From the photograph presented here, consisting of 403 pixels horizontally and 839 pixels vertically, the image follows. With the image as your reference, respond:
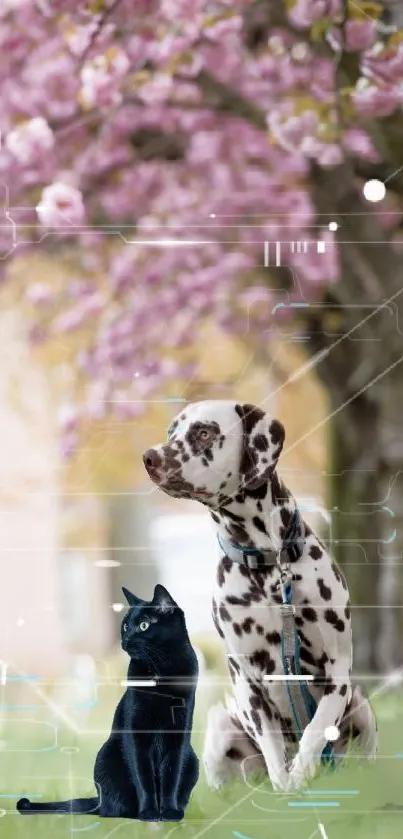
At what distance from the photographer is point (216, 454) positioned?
1185mm

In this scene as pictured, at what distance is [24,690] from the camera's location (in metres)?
1.39

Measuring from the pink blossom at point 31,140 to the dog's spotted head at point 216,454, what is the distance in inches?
26.1

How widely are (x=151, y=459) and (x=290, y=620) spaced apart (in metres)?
0.26

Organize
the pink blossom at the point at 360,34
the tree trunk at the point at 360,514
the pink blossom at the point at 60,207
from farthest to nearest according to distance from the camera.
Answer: the pink blossom at the point at 360,34, the pink blossom at the point at 60,207, the tree trunk at the point at 360,514

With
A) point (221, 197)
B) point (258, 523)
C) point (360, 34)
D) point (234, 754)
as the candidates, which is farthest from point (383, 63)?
point (234, 754)

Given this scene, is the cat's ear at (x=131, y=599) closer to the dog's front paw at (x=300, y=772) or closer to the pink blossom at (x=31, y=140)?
the dog's front paw at (x=300, y=772)

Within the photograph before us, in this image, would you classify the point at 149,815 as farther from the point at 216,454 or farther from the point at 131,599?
the point at 216,454

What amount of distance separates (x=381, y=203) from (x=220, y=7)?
53 centimetres

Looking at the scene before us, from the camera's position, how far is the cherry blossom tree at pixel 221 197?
4.51 feet

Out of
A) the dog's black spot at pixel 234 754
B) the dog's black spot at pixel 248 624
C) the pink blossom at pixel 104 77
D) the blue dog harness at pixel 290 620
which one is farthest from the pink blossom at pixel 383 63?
the dog's black spot at pixel 234 754

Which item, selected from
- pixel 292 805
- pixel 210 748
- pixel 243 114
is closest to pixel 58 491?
pixel 210 748

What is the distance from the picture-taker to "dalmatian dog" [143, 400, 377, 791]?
1.20 m

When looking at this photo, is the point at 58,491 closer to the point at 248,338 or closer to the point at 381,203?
the point at 248,338
